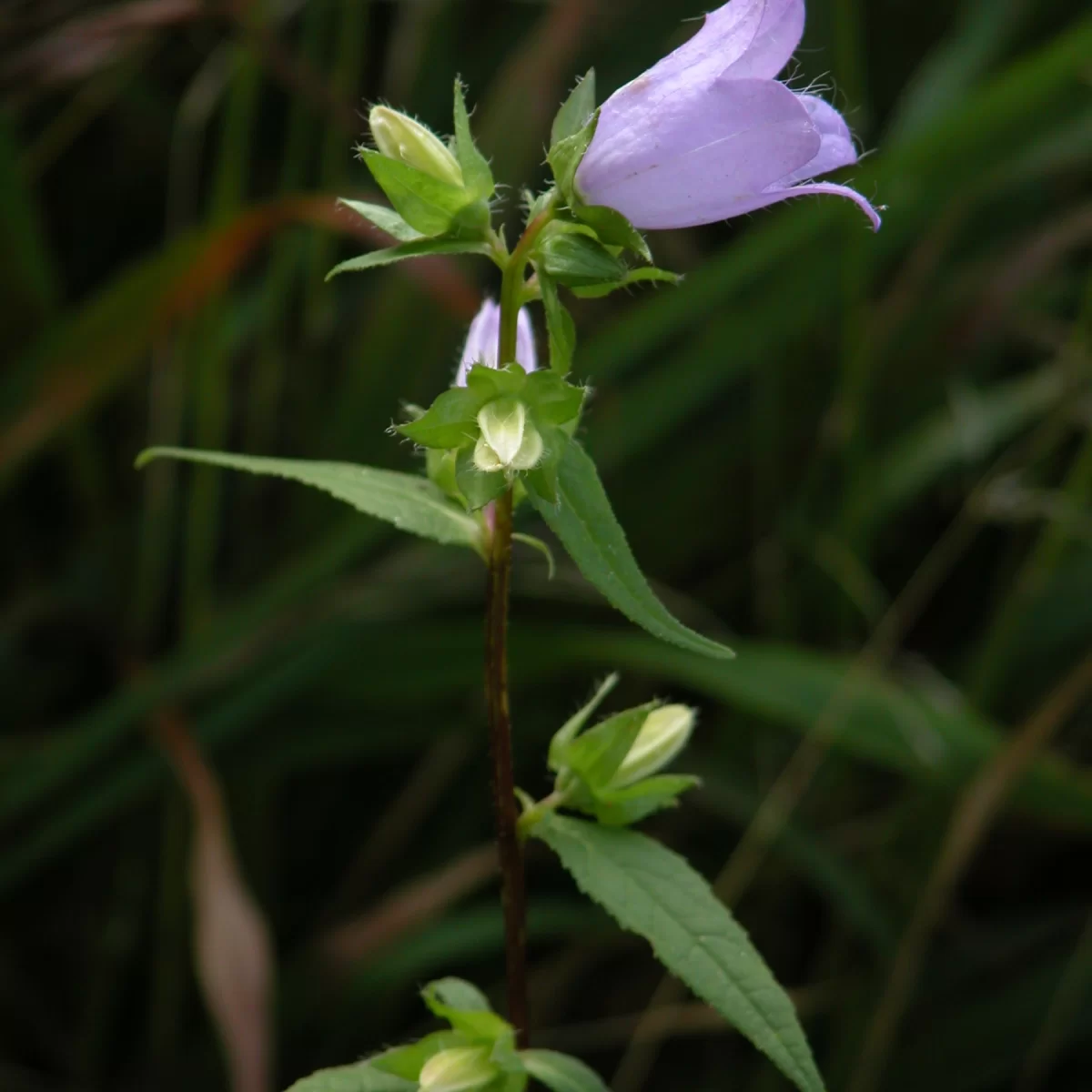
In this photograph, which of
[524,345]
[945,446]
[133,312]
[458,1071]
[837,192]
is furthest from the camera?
[945,446]

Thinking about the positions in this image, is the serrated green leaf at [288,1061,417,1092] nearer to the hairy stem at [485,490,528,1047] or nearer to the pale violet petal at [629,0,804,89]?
the hairy stem at [485,490,528,1047]

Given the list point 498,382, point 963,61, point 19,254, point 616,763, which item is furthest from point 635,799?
point 963,61

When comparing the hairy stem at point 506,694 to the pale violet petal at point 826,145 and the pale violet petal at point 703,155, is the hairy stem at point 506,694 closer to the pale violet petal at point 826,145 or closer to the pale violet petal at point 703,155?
the pale violet petal at point 703,155

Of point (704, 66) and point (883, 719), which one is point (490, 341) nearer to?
point (704, 66)

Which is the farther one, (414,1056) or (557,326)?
(414,1056)

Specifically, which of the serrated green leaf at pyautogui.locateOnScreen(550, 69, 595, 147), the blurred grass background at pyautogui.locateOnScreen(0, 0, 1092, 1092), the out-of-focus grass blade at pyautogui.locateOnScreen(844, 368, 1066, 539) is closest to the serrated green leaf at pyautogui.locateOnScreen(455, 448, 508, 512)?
the serrated green leaf at pyautogui.locateOnScreen(550, 69, 595, 147)

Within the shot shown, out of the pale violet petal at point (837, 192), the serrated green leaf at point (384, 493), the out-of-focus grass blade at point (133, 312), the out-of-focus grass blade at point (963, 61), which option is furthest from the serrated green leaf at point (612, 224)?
the out-of-focus grass blade at point (963, 61)

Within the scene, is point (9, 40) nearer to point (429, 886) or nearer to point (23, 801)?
point (23, 801)
